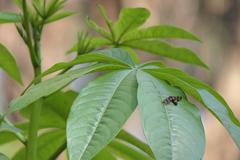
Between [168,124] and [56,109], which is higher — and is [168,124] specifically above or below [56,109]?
above

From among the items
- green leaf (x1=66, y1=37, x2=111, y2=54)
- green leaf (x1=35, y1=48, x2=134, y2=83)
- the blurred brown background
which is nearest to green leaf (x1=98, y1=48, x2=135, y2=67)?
green leaf (x1=35, y1=48, x2=134, y2=83)

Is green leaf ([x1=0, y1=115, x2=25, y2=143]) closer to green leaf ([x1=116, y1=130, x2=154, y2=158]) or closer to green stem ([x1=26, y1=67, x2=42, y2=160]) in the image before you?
green stem ([x1=26, y1=67, x2=42, y2=160])

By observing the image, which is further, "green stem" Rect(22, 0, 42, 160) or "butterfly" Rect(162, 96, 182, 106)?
"green stem" Rect(22, 0, 42, 160)

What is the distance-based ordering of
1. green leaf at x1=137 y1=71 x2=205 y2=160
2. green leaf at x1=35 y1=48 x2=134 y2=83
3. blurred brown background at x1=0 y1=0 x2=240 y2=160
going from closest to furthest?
green leaf at x1=137 y1=71 x2=205 y2=160, green leaf at x1=35 y1=48 x2=134 y2=83, blurred brown background at x1=0 y1=0 x2=240 y2=160

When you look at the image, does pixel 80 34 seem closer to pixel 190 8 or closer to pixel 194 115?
pixel 194 115

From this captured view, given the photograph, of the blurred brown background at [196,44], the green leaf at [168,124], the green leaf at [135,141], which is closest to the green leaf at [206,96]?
the green leaf at [168,124]

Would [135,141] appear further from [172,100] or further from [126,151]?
[172,100]

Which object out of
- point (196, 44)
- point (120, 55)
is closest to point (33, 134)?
point (120, 55)
